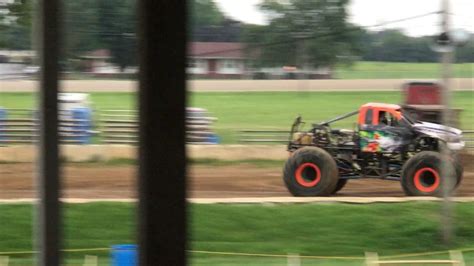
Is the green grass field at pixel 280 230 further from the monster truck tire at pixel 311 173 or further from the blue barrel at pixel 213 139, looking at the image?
the blue barrel at pixel 213 139

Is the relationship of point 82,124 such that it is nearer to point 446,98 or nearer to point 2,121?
point 2,121

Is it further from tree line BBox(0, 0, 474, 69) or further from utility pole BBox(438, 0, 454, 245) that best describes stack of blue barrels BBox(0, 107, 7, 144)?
utility pole BBox(438, 0, 454, 245)

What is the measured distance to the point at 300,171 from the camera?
970 cm

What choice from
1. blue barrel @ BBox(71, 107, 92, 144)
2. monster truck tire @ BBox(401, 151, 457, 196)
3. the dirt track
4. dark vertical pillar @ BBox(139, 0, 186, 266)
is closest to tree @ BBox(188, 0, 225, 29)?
the dirt track

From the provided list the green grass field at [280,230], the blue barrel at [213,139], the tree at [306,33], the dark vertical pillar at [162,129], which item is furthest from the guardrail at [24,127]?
the dark vertical pillar at [162,129]

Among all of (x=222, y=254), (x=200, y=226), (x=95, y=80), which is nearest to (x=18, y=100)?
(x=95, y=80)

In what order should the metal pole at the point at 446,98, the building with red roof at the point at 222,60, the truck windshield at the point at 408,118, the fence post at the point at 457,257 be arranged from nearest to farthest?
1. the fence post at the point at 457,257
2. the metal pole at the point at 446,98
3. the building with red roof at the point at 222,60
4. the truck windshield at the point at 408,118

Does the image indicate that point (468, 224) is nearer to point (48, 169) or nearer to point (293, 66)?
point (293, 66)

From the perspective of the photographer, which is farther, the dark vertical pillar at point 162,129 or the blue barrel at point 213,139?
the blue barrel at point 213,139

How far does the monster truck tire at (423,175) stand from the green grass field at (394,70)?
0.88 meters

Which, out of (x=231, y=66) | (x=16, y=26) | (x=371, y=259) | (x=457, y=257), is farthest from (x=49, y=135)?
(x=231, y=66)

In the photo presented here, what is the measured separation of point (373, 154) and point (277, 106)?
1.29m

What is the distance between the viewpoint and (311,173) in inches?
382

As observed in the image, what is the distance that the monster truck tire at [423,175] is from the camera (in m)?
9.29
